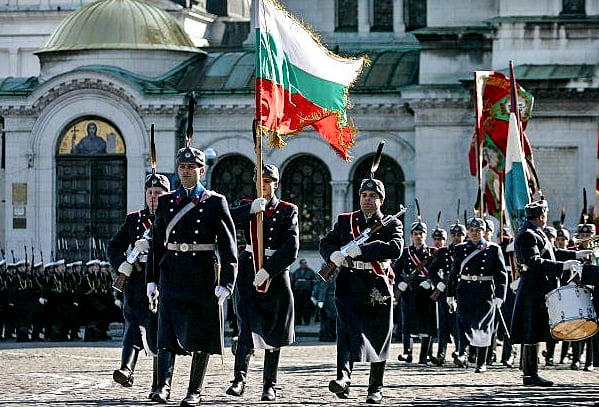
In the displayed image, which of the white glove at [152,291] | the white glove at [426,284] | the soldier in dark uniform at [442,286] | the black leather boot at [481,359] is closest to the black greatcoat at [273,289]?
the white glove at [152,291]

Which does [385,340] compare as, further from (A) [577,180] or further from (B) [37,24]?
(B) [37,24]

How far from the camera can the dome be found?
4675cm

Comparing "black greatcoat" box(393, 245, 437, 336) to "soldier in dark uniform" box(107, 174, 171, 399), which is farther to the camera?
"black greatcoat" box(393, 245, 437, 336)

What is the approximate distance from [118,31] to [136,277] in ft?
92.2

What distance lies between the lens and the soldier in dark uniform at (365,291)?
1841cm

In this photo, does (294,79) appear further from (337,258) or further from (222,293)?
(222,293)

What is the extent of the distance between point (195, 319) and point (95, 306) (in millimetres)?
18070

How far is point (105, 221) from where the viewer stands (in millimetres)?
46094

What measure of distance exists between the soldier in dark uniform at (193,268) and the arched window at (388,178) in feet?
90.1

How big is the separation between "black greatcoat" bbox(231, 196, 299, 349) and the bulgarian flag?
2.85 ft

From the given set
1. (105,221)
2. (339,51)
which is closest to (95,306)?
(105,221)

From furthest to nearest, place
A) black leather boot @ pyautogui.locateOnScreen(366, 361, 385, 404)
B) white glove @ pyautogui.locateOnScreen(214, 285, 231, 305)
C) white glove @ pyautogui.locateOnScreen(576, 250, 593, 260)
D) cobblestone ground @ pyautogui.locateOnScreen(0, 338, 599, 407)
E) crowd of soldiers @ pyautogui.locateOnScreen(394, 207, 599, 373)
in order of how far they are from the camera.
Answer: crowd of soldiers @ pyautogui.locateOnScreen(394, 207, 599, 373)
white glove @ pyautogui.locateOnScreen(576, 250, 593, 260)
cobblestone ground @ pyautogui.locateOnScreen(0, 338, 599, 407)
black leather boot @ pyautogui.locateOnScreen(366, 361, 385, 404)
white glove @ pyautogui.locateOnScreen(214, 285, 231, 305)

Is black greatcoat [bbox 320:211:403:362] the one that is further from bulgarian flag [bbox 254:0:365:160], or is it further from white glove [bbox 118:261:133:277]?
white glove [bbox 118:261:133:277]

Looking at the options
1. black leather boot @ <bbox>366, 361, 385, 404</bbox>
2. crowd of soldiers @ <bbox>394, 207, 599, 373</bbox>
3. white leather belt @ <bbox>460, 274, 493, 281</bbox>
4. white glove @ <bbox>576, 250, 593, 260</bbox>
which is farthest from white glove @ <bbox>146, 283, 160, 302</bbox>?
crowd of soldiers @ <bbox>394, 207, 599, 373</bbox>
